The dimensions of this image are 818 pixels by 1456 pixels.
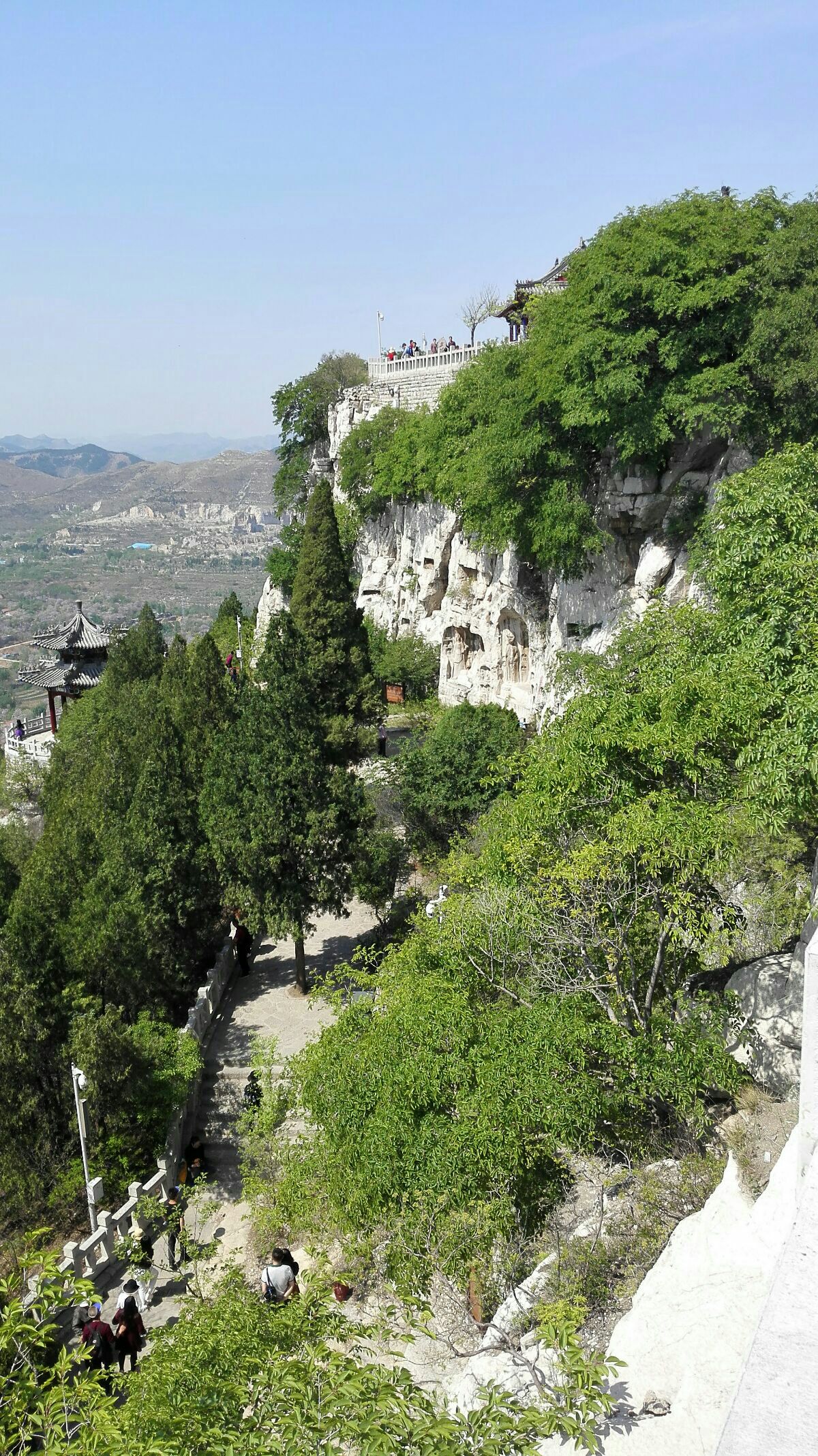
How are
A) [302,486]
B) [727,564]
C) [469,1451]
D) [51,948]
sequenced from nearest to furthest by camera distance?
[469,1451]
[727,564]
[51,948]
[302,486]

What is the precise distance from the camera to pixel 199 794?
1897cm

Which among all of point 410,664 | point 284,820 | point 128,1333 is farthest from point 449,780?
point 128,1333

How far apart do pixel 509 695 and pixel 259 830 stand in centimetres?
1259

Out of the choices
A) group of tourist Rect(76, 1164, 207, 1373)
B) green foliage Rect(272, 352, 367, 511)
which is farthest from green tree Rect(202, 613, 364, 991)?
green foliage Rect(272, 352, 367, 511)

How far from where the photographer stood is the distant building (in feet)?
102

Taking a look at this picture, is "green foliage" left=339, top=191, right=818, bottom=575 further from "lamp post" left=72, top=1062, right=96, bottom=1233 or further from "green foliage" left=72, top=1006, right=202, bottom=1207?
"lamp post" left=72, top=1062, right=96, bottom=1233

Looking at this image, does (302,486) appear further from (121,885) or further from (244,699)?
(121,885)

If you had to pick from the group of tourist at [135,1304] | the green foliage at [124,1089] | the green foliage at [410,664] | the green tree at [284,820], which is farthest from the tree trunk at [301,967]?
the green foliage at [410,664]

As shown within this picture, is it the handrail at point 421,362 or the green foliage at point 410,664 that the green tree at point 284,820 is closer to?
the green foliage at point 410,664

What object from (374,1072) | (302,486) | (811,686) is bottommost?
(374,1072)

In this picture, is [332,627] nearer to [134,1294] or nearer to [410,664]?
[410,664]

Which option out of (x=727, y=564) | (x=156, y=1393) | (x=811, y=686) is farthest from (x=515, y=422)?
(x=156, y=1393)

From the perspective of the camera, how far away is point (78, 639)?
35281 millimetres

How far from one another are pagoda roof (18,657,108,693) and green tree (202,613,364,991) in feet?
61.1
